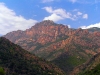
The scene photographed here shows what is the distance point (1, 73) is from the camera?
130 m

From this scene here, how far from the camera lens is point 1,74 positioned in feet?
425

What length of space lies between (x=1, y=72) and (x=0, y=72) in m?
0.56

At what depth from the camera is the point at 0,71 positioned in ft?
427

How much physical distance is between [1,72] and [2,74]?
1280mm

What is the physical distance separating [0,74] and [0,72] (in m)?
1.59

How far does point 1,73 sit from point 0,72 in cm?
81

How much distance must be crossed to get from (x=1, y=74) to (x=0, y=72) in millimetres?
1356

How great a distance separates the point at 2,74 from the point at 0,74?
163cm

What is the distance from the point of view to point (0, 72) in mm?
130000

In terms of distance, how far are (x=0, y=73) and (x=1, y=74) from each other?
856 millimetres

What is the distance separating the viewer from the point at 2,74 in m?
130

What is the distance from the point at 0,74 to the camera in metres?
129
